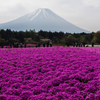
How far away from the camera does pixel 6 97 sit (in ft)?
23.5

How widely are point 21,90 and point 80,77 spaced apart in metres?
4.31

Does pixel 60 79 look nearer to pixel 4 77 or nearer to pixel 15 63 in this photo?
pixel 4 77

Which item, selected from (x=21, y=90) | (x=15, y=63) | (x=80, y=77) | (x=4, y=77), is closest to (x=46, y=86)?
(x=21, y=90)

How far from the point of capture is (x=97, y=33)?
249 ft

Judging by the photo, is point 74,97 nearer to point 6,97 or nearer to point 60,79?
point 60,79

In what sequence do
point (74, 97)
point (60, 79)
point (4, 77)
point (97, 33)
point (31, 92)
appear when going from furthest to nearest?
point (97, 33)
point (4, 77)
point (60, 79)
point (31, 92)
point (74, 97)

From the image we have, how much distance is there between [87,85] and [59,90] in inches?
74.9

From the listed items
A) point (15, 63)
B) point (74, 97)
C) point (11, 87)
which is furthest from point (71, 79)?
point (15, 63)

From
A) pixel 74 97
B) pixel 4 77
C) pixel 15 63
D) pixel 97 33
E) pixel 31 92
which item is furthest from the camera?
pixel 97 33

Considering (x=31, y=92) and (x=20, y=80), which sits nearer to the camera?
(x=31, y=92)

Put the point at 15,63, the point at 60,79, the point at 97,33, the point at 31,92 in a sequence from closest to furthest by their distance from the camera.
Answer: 1. the point at 31,92
2. the point at 60,79
3. the point at 15,63
4. the point at 97,33

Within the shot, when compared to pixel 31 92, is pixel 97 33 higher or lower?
higher

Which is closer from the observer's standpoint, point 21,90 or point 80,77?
point 21,90

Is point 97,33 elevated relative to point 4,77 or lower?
elevated
